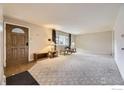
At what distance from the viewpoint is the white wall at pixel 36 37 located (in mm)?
5543

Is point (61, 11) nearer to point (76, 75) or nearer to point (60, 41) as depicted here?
point (76, 75)

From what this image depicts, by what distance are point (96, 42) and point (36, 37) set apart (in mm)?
6303

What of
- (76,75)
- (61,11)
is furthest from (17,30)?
(76,75)

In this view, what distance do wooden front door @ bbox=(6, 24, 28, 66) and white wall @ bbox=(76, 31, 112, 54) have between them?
23.1 ft

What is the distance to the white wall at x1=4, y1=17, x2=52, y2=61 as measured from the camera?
554cm

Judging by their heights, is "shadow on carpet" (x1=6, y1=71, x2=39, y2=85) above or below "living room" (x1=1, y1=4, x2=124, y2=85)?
below

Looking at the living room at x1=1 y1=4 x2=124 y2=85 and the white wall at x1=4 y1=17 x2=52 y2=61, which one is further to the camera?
the white wall at x1=4 y1=17 x2=52 y2=61

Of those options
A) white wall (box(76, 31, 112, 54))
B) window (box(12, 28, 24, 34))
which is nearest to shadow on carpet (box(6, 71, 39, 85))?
window (box(12, 28, 24, 34))

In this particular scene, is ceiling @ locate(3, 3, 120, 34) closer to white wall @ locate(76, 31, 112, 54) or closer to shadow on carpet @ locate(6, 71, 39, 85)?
shadow on carpet @ locate(6, 71, 39, 85)

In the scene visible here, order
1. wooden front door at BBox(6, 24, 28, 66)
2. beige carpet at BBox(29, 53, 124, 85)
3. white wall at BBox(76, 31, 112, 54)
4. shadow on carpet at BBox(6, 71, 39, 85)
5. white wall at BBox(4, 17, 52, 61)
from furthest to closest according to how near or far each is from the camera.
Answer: white wall at BBox(76, 31, 112, 54) → white wall at BBox(4, 17, 52, 61) → wooden front door at BBox(6, 24, 28, 66) → beige carpet at BBox(29, 53, 124, 85) → shadow on carpet at BBox(6, 71, 39, 85)

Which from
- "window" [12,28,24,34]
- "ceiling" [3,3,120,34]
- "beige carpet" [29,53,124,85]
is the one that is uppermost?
"ceiling" [3,3,120,34]
